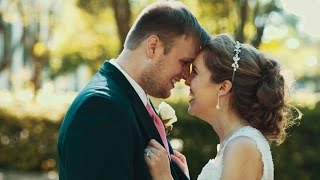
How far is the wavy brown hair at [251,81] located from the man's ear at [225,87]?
2cm


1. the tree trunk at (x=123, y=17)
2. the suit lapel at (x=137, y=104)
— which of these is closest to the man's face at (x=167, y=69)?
the suit lapel at (x=137, y=104)

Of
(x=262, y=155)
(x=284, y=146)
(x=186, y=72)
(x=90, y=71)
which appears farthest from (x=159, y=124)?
(x=90, y=71)

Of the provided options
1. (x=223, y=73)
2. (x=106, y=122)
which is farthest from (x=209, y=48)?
(x=106, y=122)

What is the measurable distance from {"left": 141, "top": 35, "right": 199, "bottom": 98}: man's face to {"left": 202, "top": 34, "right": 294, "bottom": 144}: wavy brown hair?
231 millimetres

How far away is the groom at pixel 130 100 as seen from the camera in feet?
9.53

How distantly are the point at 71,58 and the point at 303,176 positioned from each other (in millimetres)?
Answer: 19045

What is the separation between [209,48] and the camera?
3689 mm

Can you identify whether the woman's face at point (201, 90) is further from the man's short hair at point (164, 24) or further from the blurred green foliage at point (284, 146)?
the blurred green foliage at point (284, 146)

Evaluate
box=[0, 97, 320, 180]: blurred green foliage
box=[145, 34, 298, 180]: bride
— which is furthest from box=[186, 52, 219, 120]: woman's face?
box=[0, 97, 320, 180]: blurred green foliage

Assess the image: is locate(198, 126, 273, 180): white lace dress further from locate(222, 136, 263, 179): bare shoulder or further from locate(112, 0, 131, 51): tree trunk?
locate(112, 0, 131, 51): tree trunk

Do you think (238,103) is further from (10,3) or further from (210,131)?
(10,3)

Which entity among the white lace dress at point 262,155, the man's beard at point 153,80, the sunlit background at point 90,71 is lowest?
the sunlit background at point 90,71

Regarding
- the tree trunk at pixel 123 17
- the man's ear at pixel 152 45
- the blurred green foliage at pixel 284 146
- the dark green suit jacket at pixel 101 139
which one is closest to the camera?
the dark green suit jacket at pixel 101 139

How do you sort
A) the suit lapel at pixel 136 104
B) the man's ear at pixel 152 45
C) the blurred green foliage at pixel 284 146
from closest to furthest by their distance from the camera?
the suit lapel at pixel 136 104 < the man's ear at pixel 152 45 < the blurred green foliage at pixel 284 146
